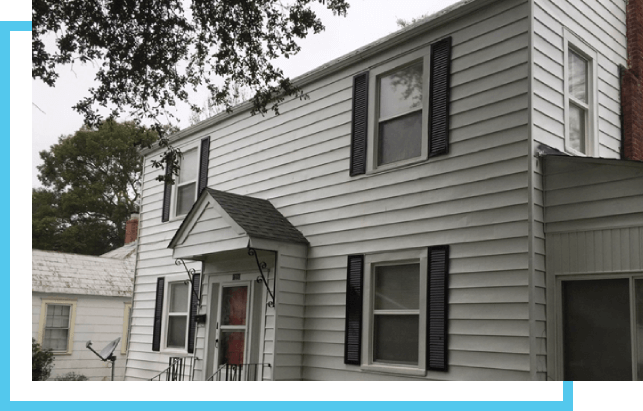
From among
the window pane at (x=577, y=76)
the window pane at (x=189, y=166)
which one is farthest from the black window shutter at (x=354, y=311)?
the window pane at (x=189, y=166)

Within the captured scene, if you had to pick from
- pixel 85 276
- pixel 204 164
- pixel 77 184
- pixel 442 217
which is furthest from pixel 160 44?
pixel 85 276

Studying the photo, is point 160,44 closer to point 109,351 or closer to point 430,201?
point 430,201

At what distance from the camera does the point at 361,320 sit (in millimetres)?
7613

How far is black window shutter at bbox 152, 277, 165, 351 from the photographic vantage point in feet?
37.4

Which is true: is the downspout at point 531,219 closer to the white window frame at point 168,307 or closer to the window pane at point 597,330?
the window pane at point 597,330

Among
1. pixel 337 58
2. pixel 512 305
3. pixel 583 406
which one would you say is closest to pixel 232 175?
pixel 337 58

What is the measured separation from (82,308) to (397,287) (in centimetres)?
1028

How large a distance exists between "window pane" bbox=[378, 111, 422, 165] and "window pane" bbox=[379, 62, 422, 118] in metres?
0.12

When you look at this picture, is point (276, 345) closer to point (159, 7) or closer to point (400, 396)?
point (400, 396)

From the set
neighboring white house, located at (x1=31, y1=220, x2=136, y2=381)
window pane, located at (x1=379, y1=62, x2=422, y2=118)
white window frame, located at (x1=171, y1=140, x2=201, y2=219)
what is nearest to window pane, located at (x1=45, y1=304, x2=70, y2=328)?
neighboring white house, located at (x1=31, y1=220, x2=136, y2=381)

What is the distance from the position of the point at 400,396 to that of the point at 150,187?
9195mm

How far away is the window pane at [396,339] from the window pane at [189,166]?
542 cm

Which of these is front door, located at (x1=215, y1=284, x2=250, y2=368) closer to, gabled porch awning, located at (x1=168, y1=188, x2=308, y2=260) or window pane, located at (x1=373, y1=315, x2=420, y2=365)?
gabled porch awning, located at (x1=168, y1=188, x2=308, y2=260)

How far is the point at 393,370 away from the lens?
23.2ft
